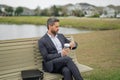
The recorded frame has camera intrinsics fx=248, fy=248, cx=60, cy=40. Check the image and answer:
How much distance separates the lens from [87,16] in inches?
1806

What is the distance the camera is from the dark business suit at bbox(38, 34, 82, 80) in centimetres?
421

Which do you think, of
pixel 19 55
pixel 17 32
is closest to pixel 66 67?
pixel 19 55

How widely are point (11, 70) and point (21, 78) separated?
290 millimetres

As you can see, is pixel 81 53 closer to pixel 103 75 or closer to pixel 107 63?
pixel 107 63

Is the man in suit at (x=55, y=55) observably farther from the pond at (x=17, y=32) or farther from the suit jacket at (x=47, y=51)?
the pond at (x=17, y=32)

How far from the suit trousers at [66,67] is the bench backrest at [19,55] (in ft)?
1.62

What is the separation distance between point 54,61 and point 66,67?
235 mm

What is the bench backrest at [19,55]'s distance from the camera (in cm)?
423

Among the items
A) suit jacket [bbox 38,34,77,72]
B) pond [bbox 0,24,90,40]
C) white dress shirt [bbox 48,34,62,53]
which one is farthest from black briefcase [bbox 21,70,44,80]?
pond [bbox 0,24,90,40]

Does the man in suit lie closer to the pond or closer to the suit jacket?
the suit jacket

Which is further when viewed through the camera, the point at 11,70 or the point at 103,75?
the point at 103,75

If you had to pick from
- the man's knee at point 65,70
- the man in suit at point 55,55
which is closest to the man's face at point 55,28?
the man in suit at point 55,55

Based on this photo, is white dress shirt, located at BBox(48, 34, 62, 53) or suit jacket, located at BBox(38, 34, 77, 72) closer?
suit jacket, located at BBox(38, 34, 77, 72)

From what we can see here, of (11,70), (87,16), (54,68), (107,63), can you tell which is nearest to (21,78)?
(11,70)
